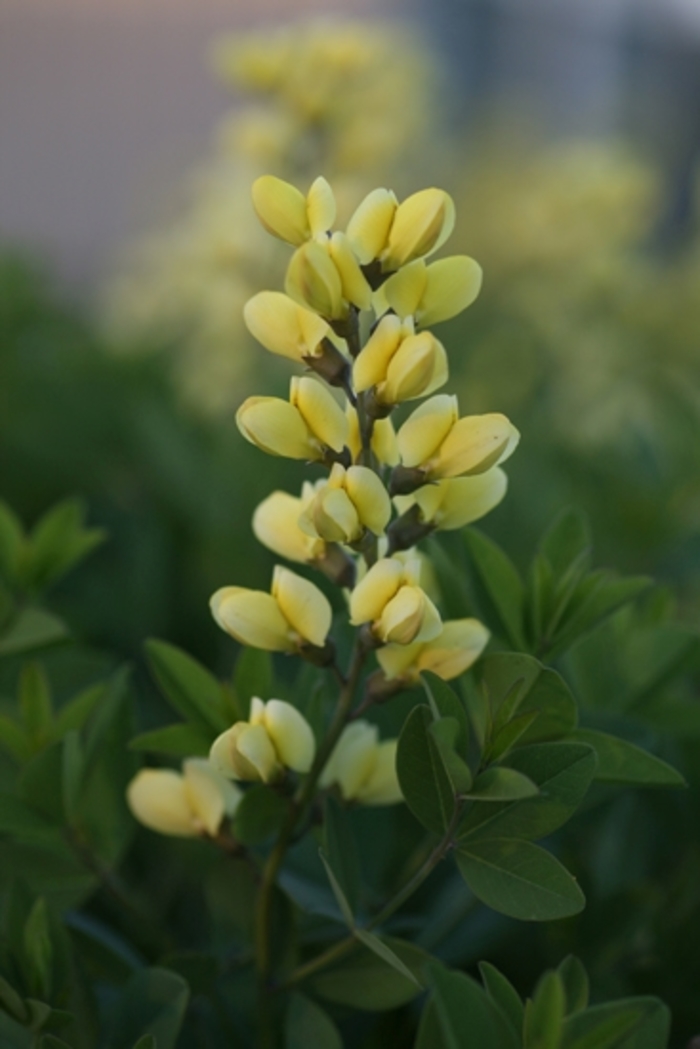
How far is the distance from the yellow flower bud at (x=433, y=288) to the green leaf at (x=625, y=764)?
0.47 feet

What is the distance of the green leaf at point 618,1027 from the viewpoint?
13.6 inches

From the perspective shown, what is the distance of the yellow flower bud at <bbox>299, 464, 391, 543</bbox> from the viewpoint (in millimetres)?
358

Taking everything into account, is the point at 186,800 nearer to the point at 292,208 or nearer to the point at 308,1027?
the point at 308,1027

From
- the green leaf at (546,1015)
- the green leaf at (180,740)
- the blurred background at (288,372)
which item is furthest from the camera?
the blurred background at (288,372)

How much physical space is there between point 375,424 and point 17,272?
1.18 metres

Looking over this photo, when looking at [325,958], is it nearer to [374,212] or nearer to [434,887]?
[434,887]

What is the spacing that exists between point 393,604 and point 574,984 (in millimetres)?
131

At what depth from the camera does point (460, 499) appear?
15.8 inches

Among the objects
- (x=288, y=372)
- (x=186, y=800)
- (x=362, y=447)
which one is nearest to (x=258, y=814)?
Answer: (x=186, y=800)

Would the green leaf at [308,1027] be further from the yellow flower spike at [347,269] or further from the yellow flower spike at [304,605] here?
the yellow flower spike at [347,269]

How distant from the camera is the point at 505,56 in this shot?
19.7ft

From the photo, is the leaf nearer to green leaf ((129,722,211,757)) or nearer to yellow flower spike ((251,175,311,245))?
green leaf ((129,722,211,757))

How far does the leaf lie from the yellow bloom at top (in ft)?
0.59

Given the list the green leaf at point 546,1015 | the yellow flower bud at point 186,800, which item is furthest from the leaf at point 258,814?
the green leaf at point 546,1015
